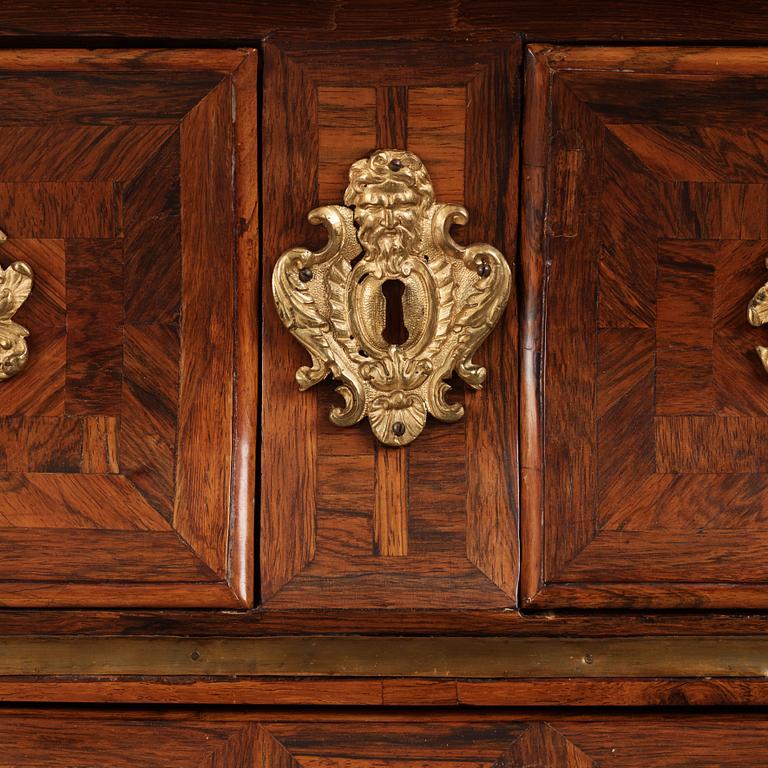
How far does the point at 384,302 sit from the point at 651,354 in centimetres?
15

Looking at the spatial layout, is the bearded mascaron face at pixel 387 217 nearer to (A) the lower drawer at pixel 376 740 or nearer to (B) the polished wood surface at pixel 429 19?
(B) the polished wood surface at pixel 429 19

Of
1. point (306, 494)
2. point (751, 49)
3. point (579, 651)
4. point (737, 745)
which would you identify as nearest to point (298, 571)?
point (306, 494)

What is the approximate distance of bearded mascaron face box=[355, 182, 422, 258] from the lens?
0.44 metres

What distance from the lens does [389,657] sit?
0.46 meters

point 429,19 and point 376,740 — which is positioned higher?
point 429,19

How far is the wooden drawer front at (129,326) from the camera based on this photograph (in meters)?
0.44

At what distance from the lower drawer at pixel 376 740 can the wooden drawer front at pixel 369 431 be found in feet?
0.25

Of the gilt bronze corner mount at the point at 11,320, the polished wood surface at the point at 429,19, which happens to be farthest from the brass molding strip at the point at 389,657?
the polished wood surface at the point at 429,19

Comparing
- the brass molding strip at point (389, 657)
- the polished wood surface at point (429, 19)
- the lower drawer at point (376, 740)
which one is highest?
the polished wood surface at point (429, 19)

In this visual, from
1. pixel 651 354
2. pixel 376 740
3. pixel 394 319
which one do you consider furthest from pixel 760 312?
pixel 376 740

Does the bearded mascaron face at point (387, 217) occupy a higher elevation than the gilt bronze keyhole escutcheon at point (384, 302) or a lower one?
higher

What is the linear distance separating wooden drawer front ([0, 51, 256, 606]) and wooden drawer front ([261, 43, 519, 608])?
0.8 inches

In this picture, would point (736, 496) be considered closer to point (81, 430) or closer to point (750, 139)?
point (750, 139)

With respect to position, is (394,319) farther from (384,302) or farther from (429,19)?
(429,19)
